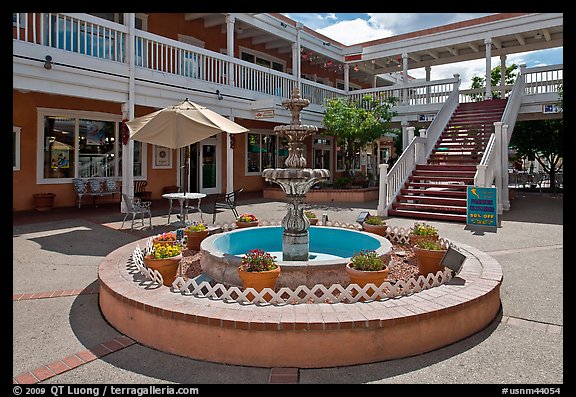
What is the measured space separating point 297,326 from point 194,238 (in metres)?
3.88

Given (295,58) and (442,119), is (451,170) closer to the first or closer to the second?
(442,119)

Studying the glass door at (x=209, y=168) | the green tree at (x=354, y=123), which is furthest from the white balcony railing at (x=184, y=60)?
the glass door at (x=209, y=168)

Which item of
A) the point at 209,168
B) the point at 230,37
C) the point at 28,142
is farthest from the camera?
the point at 209,168

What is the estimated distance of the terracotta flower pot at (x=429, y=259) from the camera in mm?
5023

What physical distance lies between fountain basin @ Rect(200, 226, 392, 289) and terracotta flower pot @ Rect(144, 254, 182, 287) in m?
0.59

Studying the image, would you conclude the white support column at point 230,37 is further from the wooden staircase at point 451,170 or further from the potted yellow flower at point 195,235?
the potted yellow flower at point 195,235

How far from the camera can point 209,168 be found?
16312mm

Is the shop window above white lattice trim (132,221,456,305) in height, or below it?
above

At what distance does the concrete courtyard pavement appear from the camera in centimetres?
296

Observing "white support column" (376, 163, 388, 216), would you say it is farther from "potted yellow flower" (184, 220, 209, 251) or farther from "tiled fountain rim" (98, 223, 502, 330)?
"tiled fountain rim" (98, 223, 502, 330)

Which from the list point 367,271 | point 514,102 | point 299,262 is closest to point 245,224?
point 299,262

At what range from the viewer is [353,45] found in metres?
20.6

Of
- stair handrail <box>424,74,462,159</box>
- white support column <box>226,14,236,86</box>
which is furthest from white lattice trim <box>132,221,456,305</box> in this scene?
stair handrail <box>424,74,462,159</box>

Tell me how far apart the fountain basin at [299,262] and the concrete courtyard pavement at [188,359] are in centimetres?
147
